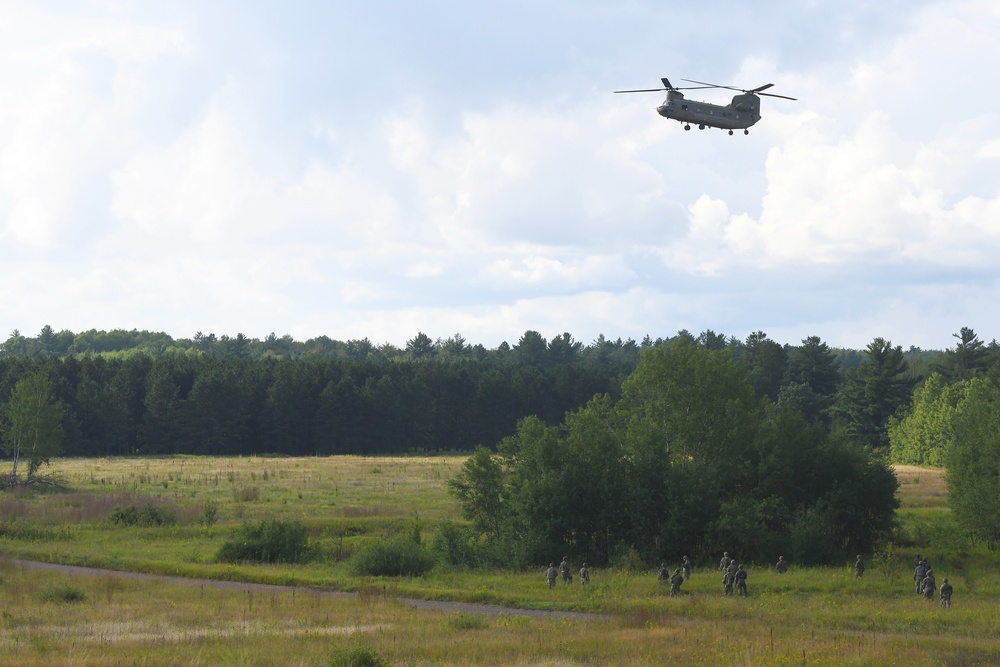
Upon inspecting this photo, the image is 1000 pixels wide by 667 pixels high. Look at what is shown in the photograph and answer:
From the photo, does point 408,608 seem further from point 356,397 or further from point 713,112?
point 356,397

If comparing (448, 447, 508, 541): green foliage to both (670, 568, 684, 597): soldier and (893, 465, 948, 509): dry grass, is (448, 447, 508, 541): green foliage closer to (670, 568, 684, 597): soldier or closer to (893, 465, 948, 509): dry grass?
(670, 568, 684, 597): soldier

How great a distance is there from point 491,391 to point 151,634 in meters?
127

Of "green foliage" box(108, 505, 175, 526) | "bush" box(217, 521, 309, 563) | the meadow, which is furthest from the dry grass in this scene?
"green foliage" box(108, 505, 175, 526)

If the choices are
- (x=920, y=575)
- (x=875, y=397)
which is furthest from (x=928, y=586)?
(x=875, y=397)

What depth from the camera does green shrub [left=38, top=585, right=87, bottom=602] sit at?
30.0 m

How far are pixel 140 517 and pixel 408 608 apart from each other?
25562mm

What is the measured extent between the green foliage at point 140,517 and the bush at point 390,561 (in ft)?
53.7

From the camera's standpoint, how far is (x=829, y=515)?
48781 mm

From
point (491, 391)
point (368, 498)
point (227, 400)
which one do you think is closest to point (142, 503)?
point (368, 498)

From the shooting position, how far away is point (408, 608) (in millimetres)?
29469

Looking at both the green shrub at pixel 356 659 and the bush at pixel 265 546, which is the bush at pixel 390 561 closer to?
the bush at pixel 265 546

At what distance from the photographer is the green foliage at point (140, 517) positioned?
4925 cm

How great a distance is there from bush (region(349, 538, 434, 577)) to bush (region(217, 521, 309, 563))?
4.18 meters

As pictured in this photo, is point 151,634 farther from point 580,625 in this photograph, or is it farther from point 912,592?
point 912,592
